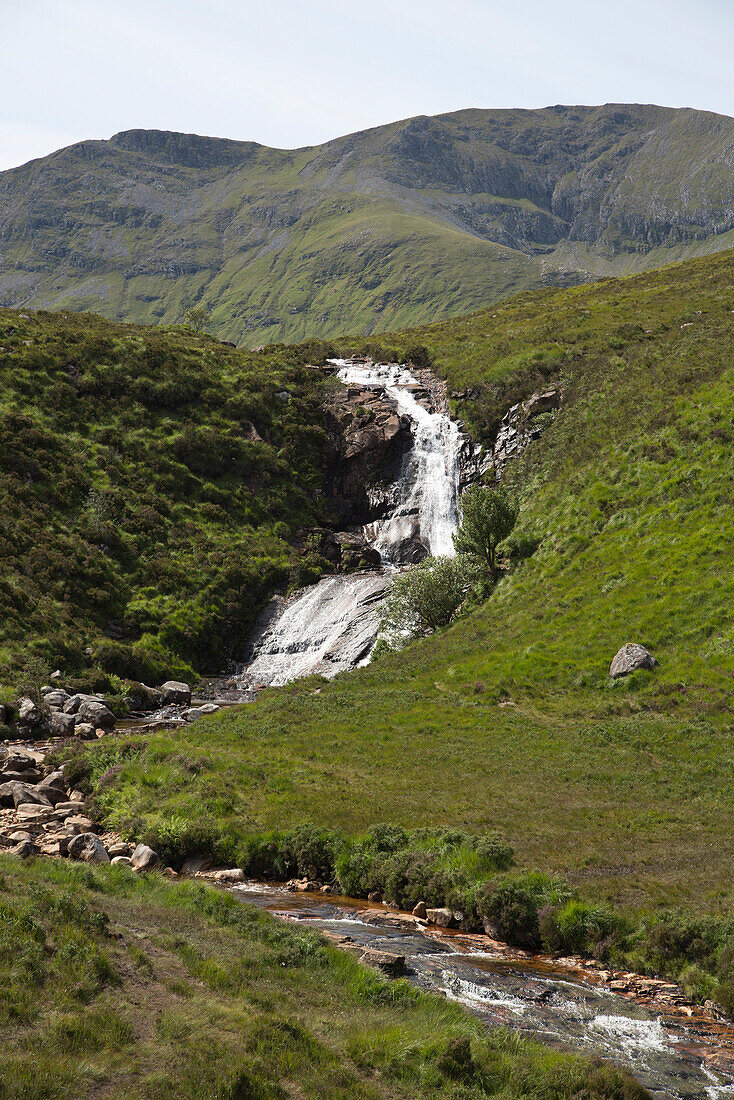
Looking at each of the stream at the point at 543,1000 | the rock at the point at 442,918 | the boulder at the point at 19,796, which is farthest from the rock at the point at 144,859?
the rock at the point at 442,918

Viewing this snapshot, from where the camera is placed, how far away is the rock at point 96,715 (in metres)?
40.1

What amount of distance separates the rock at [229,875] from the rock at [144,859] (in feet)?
6.10

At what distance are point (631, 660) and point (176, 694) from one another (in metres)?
30.1

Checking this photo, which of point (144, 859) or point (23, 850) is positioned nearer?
point (23, 850)

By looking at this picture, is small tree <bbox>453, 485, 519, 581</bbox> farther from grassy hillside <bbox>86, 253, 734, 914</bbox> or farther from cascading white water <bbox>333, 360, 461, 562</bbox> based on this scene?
cascading white water <bbox>333, 360, 461, 562</bbox>

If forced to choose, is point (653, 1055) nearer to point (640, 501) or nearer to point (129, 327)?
point (640, 501)

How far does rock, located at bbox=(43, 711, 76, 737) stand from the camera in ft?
123

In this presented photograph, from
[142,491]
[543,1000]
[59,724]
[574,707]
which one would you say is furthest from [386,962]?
[142,491]

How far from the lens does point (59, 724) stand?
3809 cm

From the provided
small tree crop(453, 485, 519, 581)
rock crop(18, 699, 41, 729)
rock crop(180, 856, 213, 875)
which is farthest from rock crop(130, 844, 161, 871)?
small tree crop(453, 485, 519, 581)

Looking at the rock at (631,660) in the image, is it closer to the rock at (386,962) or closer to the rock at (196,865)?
the rock at (196,865)

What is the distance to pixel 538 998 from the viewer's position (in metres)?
14.6

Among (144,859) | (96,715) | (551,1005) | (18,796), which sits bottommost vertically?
(96,715)

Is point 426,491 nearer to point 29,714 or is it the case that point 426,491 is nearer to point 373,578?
point 373,578
